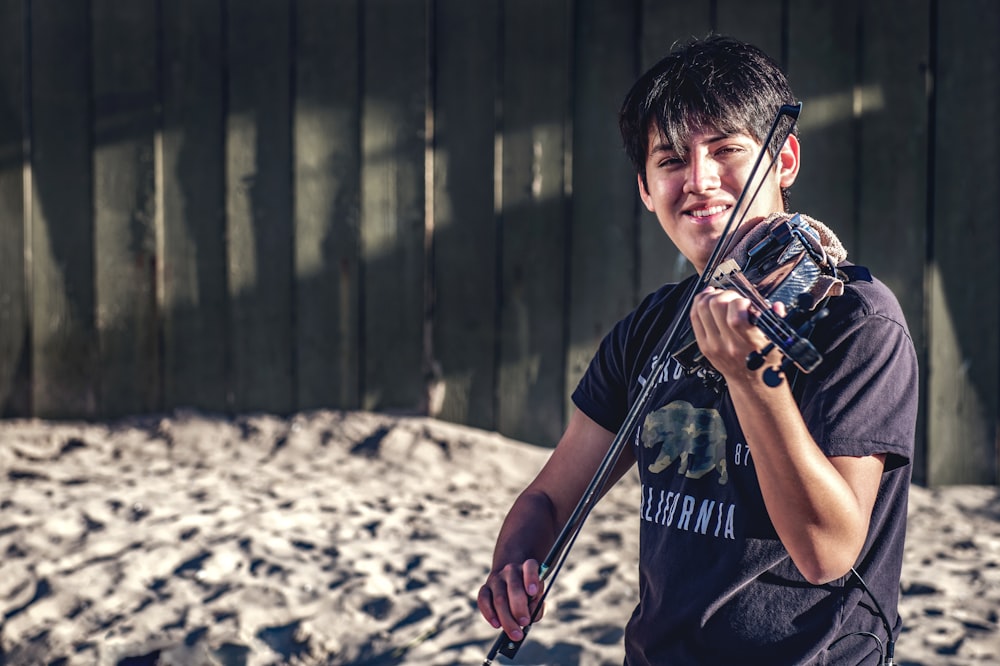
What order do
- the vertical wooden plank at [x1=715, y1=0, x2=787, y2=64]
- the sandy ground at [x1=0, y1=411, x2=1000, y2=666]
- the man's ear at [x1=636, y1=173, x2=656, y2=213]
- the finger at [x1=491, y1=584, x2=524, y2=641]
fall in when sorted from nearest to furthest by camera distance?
the finger at [x1=491, y1=584, x2=524, y2=641] < the man's ear at [x1=636, y1=173, x2=656, y2=213] < the sandy ground at [x1=0, y1=411, x2=1000, y2=666] < the vertical wooden plank at [x1=715, y1=0, x2=787, y2=64]

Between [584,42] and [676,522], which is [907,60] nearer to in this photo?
[584,42]

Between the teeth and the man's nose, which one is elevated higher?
the man's nose

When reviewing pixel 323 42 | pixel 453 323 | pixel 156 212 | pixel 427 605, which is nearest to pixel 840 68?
pixel 453 323

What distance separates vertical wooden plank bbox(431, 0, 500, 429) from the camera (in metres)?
3.74

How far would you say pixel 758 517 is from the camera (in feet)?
3.92

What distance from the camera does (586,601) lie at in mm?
2662

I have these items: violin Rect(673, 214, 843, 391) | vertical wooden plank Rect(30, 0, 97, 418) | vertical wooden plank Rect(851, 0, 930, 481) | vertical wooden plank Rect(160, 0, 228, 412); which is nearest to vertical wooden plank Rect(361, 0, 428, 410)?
vertical wooden plank Rect(160, 0, 228, 412)

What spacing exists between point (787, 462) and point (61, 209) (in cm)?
354

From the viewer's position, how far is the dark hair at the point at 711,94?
4.59 ft

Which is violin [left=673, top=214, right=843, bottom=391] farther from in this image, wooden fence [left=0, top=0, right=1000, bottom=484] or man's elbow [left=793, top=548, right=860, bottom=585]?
wooden fence [left=0, top=0, right=1000, bottom=484]

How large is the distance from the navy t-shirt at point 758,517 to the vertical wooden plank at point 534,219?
7.66 feet

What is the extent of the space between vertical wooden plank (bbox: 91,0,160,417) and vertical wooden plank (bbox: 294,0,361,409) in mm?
591

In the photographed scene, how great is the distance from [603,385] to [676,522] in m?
0.32

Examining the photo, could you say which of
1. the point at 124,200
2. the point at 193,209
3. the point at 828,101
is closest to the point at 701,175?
the point at 828,101
